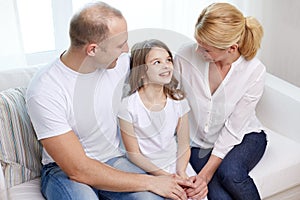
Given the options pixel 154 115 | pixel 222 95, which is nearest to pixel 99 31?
pixel 154 115

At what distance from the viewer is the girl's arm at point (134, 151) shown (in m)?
1.65

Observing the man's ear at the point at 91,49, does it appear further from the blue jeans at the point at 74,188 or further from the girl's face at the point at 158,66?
the blue jeans at the point at 74,188

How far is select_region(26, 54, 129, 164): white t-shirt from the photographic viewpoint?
150cm

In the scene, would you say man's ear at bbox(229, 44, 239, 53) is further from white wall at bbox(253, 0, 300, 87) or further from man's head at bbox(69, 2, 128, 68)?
white wall at bbox(253, 0, 300, 87)

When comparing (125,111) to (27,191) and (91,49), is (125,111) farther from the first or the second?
(27,191)

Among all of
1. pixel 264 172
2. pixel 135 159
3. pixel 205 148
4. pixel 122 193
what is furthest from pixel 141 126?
pixel 264 172

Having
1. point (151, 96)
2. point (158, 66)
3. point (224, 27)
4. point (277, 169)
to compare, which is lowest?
point (277, 169)

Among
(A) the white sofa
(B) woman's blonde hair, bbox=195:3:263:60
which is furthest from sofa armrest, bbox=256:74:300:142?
(B) woman's blonde hair, bbox=195:3:263:60

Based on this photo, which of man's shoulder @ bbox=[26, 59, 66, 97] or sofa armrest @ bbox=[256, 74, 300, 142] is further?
sofa armrest @ bbox=[256, 74, 300, 142]

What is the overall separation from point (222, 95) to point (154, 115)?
31 centimetres

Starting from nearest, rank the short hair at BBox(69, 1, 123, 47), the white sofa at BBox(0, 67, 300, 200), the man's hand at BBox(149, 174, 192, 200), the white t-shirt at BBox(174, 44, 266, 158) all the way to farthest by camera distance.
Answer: the short hair at BBox(69, 1, 123, 47), the man's hand at BBox(149, 174, 192, 200), the white sofa at BBox(0, 67, 300, 200), the white t-shirt at BBox(174, 44, 266, 158)

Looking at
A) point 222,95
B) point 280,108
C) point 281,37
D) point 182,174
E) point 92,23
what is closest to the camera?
point 92,23

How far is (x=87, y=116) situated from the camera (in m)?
1.60

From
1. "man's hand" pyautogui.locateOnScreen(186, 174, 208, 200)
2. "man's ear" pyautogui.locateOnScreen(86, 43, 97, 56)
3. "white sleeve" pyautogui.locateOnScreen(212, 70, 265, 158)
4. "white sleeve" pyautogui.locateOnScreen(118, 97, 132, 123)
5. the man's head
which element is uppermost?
the man's head
